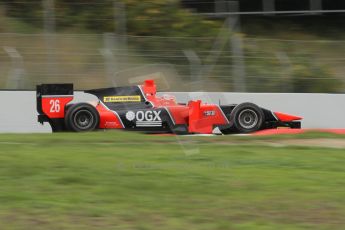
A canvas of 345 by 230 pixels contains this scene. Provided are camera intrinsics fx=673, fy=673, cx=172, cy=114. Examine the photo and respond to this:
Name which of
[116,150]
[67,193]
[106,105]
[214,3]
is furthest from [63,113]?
[214,3]

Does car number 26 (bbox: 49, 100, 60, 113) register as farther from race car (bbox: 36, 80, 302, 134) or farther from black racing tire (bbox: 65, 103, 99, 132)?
black racing tire (bbox: 65, 103, 99, 132)

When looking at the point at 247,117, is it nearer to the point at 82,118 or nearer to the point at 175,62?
the point at 82,118

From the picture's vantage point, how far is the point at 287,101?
18.5 meters

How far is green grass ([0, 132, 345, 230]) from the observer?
237 inches

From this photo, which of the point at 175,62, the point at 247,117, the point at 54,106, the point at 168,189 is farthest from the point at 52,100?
the point at 168,189

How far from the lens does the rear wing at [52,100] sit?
A: 14875 millimetres

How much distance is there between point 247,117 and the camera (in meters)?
15.2

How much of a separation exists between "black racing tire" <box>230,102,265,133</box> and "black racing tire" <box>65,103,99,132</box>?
3.06m

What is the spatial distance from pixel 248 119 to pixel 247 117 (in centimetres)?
5

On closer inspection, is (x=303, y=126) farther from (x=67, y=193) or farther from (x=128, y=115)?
(x=67, y=193)

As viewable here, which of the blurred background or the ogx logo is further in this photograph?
the blurred background

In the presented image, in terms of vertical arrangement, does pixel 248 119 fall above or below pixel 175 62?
below

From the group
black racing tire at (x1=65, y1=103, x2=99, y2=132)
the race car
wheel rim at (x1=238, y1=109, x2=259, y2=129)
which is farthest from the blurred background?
black racing tire at (x1=65, y1=103, x2=99, y2=132)

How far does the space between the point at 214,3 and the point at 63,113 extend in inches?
422
